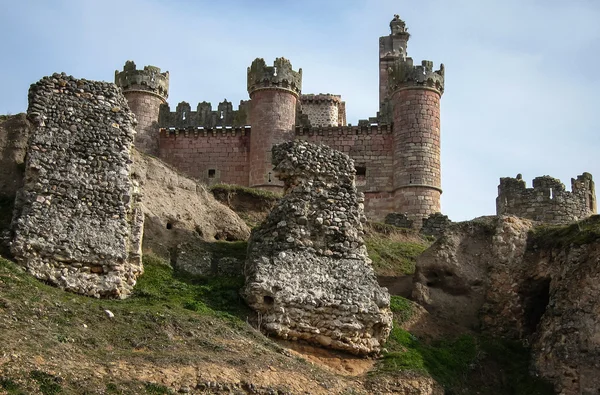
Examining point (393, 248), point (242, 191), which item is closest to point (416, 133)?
point (393, 248)

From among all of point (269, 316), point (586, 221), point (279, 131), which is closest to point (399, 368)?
point (269, 316)

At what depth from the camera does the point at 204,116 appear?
134ft

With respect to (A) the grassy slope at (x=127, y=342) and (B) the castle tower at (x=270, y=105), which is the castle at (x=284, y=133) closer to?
(B) the castle tower at (x=270, y=105)

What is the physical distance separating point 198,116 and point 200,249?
1976 centimetres

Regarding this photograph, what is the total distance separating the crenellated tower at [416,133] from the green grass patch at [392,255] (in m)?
8.18

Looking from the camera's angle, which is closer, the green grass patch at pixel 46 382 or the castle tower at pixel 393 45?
the green grass patch at pixel 46 382

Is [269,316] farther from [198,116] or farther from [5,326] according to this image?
[198,116]

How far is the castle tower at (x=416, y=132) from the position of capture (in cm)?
3728

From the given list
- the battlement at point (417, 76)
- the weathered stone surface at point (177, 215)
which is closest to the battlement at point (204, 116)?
the battlement at point (417, 76)

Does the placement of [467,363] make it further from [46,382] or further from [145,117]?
[145,117]

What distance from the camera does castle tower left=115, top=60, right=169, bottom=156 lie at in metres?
39.2

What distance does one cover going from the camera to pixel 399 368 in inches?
730

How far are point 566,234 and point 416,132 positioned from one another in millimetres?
16581

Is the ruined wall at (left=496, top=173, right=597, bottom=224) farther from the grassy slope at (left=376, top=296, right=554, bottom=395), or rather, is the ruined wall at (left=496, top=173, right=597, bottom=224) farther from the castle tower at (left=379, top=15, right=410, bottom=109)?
the castle tower at (left=379, top=15, right=410, bottom=109)
